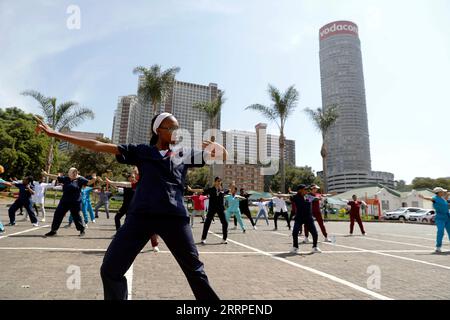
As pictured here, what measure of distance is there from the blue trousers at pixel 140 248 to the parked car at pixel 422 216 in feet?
131

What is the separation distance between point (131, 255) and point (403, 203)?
2496 inches

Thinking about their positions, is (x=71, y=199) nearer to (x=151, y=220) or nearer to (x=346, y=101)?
(x=151, y=220)

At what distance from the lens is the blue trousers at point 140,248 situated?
2.49 metres

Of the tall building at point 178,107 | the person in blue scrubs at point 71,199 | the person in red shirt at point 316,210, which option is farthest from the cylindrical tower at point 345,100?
the person in blue scrubs at point 71,199

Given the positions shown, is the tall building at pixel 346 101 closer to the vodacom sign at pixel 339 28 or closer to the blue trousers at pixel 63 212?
the vodacom sign at pixel 339 28

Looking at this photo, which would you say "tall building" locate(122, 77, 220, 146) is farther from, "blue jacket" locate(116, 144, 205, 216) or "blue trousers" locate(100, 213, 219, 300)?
"blue trousers" locate(100, 213, 219, 300)

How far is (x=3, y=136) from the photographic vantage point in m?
40.3

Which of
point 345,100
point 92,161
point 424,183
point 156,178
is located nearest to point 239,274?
point 156,178

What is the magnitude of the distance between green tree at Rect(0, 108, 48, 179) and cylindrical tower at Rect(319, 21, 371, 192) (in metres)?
80.4

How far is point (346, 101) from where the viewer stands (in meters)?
106

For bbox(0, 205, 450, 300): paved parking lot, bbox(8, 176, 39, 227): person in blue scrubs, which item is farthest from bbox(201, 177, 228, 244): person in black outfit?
bbox(8, 176, 39, 227): person in blue scrubs

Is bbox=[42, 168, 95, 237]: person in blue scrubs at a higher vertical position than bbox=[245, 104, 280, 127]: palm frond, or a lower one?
lower

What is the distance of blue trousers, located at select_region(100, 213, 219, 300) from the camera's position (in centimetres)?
249
